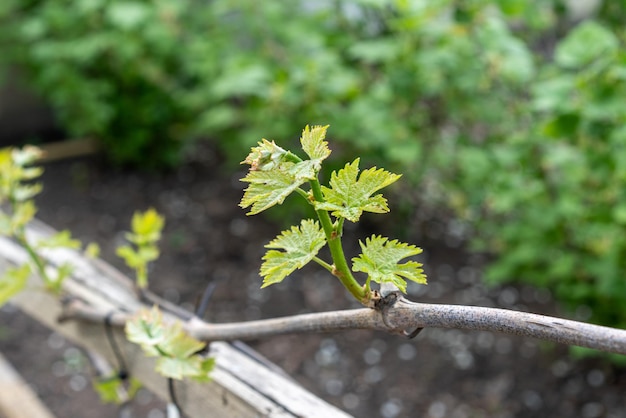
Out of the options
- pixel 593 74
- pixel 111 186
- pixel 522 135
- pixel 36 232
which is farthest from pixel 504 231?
pixel 111 186

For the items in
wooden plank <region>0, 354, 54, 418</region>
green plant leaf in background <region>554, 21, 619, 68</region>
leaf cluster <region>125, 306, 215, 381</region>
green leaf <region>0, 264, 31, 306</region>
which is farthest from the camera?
green plant leaf in background <region>554, 21, 619, 68</region>

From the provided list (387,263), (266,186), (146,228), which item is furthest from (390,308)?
(146,228)

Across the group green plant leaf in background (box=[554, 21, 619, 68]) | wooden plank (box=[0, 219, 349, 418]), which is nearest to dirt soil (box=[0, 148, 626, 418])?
green plant leaf in background (box=[554, 21, 619, 68])

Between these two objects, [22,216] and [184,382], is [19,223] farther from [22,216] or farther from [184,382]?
[184,382]

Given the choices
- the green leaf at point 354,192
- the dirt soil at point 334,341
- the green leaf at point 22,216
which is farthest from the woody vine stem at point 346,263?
the dirt soil at point 334,341

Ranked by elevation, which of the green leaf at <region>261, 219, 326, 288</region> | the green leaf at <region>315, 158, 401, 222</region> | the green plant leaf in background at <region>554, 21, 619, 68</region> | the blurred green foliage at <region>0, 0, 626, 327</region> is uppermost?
the green leaf at <region>315, 158, 401, 222</region>

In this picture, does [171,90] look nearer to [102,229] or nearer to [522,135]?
[102,229]

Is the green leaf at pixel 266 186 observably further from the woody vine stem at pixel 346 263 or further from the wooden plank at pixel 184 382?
the wooden plank at pixel 184 382

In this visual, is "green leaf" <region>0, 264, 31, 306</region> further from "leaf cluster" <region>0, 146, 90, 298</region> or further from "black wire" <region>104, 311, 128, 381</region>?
"black wire" <region>104, 311, 128, 381</region>
